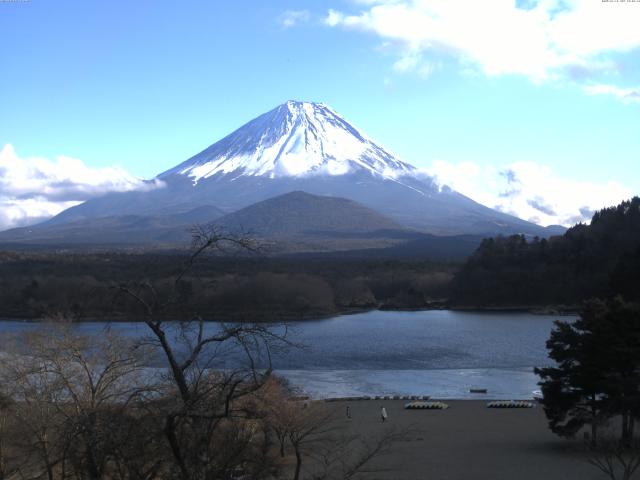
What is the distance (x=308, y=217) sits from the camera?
116250 mm

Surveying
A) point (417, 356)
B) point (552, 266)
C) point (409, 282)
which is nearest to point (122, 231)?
point (409, 282)

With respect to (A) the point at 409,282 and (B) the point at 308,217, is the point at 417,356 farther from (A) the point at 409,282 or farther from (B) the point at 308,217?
(B) the point at 308,217

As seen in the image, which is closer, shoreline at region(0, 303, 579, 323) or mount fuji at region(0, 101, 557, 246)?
shoreline at region(0, 303, 579, 323)

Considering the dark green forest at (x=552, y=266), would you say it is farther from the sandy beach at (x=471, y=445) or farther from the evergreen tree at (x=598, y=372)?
the evergreen tree at (x=598, y=372)

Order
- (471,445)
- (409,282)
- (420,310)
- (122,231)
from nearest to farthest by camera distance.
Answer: (471,445)
(420,310)
(409,282)
(122,231)

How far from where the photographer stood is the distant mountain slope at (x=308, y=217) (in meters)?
110

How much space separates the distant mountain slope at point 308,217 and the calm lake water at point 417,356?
66937mm

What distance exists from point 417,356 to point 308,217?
88.4 meters

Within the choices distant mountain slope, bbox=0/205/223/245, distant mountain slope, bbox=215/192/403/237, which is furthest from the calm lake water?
distant mountain slope, bbox=215/192/403/237

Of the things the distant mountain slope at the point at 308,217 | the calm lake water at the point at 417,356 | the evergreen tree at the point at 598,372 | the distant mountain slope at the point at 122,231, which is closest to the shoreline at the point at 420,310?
the calm lake water at the point at 417,356

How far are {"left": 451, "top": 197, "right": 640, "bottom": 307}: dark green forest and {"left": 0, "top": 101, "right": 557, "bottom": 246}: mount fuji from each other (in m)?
74.1

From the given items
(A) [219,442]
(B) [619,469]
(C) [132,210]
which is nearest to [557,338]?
(B) [619,469]

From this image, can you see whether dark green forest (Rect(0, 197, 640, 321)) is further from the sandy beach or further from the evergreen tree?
the evergreen tree

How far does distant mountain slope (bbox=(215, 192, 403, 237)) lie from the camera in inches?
4321
